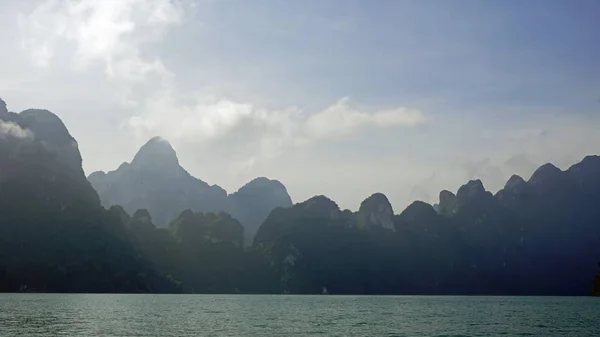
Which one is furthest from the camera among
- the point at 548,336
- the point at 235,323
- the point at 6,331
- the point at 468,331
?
the point at 235,323

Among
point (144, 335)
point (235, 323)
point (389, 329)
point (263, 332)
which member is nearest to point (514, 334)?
point (389, 329)

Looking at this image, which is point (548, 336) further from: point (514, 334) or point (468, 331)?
point (468, 331)

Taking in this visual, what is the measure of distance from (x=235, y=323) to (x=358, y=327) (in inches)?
655

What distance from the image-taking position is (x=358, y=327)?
76.8m

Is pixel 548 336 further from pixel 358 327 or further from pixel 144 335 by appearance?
pixel 144 335

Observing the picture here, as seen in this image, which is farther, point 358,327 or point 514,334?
point 358,327

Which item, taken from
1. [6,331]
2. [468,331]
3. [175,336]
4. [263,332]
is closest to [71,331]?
[6,331]

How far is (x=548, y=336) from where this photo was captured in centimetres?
6594

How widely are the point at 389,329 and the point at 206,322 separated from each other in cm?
2448

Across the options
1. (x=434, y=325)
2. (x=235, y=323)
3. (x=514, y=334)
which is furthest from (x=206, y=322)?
(x=514, y=334)

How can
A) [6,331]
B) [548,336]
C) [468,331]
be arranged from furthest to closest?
Answer: [468,331], [548,336], [6,331]

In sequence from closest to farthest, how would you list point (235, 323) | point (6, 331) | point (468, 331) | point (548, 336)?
point (6, 331) < point (548, 336) < point (468, 331) < point (235, 323)

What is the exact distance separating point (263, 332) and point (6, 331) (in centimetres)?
2611

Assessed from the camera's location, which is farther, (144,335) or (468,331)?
(468,331)
